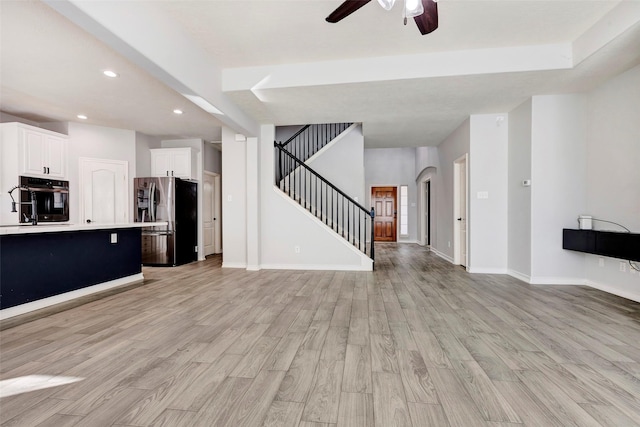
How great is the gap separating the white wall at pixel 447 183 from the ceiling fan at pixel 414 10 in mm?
3233

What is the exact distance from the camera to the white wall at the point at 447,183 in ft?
17.6

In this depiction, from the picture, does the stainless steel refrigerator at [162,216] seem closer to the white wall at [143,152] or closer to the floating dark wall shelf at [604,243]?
the white wall at [143,152]

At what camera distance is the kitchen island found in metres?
2.91

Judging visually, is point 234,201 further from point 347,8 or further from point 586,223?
point 586,223

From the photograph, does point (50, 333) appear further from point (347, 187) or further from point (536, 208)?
point (536, 208)

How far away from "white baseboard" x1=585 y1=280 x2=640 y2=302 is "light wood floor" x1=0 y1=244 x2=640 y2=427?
0.47 feet

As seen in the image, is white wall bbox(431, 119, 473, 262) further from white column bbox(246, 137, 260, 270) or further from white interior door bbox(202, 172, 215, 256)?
white interior door bbox(202, 172, 215, 256)

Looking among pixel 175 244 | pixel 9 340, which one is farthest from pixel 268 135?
pixel 9 340

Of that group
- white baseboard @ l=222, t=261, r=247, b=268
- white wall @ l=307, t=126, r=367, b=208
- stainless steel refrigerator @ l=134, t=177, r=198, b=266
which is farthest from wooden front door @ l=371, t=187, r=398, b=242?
stainless steel refrigerator @ l=134, t=177, r=198, b=266

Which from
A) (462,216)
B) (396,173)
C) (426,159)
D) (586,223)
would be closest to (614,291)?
(586,223)

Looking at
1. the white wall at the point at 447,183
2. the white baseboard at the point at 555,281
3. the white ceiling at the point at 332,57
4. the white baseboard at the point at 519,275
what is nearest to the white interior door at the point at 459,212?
the white wall at the point at 447,183

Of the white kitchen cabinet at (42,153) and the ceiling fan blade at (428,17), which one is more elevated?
the ceiling fan blade at (428,17)

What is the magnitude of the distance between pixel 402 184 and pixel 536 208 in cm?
643

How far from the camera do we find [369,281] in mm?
4438
